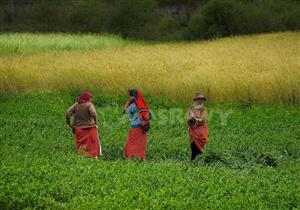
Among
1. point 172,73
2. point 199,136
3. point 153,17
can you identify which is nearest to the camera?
point 199,136

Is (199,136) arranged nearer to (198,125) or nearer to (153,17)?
(198,125)

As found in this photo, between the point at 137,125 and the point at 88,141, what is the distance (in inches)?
52.4

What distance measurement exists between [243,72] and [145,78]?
4.23 meters

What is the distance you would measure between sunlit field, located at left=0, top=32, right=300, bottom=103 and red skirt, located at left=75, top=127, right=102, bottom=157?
9.02m

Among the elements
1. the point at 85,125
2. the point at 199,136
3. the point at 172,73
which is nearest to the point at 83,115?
the point at 85,125

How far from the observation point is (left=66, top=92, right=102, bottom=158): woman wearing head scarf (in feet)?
52.2

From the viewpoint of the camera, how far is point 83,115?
15.9m

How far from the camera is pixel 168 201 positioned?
10359 mm

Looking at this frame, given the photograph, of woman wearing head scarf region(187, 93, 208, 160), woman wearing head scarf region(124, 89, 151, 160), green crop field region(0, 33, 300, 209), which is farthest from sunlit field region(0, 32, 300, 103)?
woman wearing head scarf region(124, 89, 151, 160)

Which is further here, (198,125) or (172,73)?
(172,73)

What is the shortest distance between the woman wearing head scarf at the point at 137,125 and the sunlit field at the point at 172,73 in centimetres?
856

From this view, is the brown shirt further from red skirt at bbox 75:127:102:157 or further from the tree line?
the tree line

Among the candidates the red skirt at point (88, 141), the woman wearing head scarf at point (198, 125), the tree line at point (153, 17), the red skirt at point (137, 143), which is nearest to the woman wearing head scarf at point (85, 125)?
the red skirt at point (88, 141)

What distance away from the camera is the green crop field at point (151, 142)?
10.9 m
